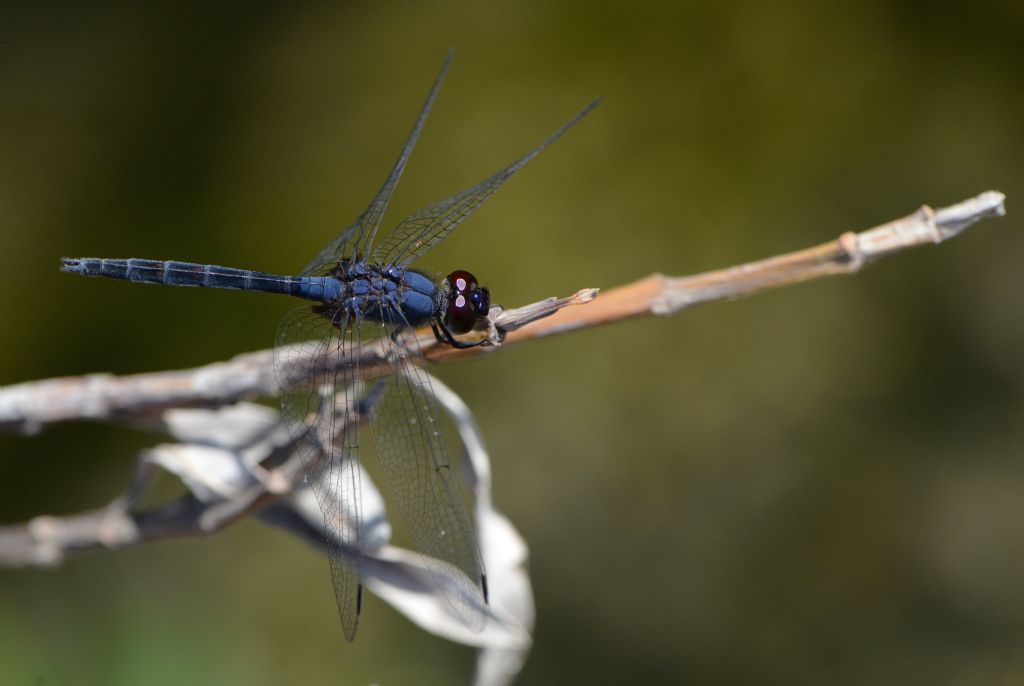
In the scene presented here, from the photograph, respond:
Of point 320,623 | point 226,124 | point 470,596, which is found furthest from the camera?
point 226,124

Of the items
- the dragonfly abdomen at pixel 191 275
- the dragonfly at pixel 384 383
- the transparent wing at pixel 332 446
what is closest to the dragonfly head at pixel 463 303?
the dragonfly at pixel 384 383

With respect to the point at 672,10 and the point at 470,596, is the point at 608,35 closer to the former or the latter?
the point at 672,10

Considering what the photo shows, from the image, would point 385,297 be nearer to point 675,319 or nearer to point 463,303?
point 463,303

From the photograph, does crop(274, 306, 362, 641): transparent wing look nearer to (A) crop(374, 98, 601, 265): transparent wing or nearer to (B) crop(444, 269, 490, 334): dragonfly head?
(B) crop(444, 269, 490, 334): dragonfly head

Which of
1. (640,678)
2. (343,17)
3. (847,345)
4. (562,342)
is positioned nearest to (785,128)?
(847,345)

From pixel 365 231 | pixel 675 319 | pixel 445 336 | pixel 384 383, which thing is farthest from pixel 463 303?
pixel 675 319

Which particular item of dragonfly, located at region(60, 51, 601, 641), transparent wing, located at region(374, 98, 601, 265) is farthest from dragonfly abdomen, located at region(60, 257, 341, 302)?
transparent wing, located at region(374, 98, 601, 265)

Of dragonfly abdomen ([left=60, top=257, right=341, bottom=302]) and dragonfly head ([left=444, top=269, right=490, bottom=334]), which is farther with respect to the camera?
dragonfly abdomen ([left=60, top=257, right=341, bottom=302])
